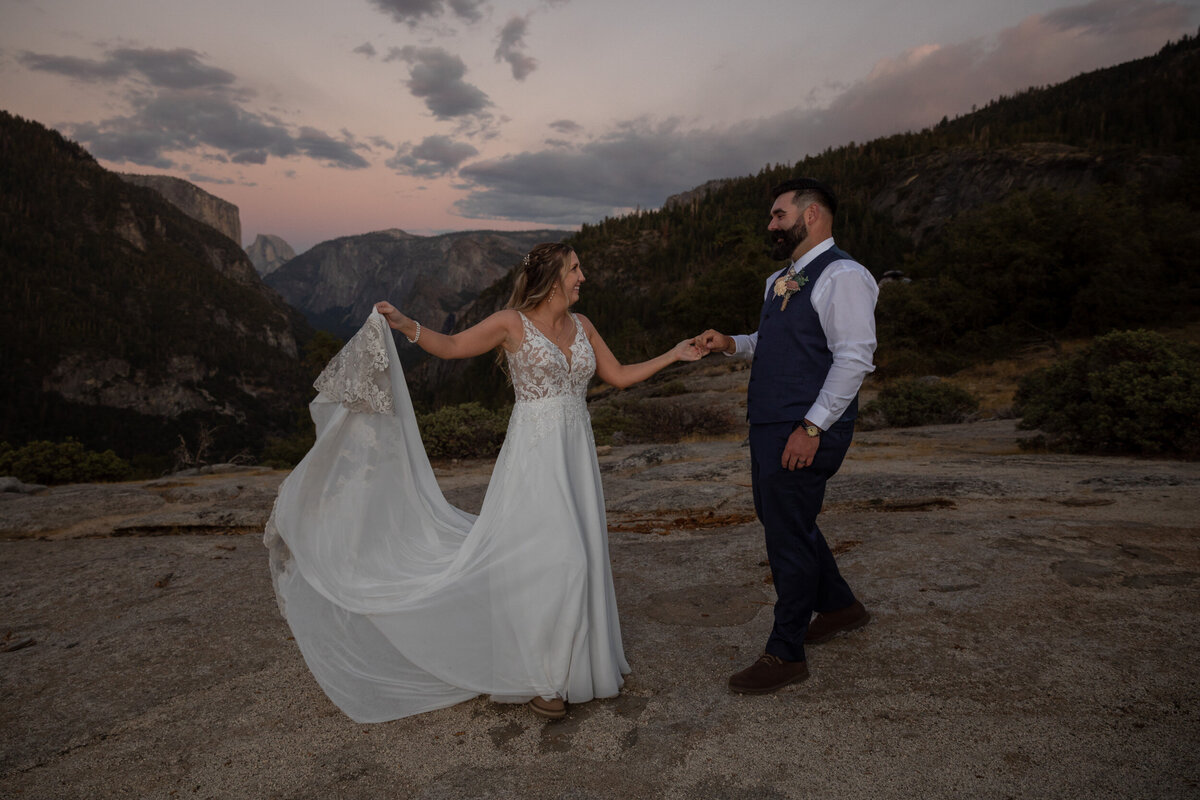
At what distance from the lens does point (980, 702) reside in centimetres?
293

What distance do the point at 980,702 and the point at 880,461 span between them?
6.76 metres

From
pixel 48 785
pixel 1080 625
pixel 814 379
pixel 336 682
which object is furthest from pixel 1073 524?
pixel 48 785

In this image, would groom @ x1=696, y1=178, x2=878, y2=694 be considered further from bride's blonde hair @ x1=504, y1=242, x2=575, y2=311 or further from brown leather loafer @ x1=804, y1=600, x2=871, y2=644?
bride's blonde hair @ x1=504, y1=242, x2=575, y2=311

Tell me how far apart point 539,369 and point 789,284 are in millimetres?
1384

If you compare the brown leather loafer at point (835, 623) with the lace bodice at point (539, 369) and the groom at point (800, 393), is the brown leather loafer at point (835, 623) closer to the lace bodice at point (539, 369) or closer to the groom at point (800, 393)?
the groom at point (800, 393)

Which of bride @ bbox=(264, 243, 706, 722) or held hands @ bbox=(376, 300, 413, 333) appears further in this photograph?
held hands @ bbox=(376, 300, 413, 333)

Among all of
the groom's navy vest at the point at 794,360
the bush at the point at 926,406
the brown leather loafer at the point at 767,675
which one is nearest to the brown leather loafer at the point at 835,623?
the brown leather loafer at the point at 767,675

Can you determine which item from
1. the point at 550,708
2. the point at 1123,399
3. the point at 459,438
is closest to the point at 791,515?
the point at 550,708

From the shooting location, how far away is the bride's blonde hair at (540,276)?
11.8 feet

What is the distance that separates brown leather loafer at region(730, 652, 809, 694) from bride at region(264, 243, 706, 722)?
0.63m

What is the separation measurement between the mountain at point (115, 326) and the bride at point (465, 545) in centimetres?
9993

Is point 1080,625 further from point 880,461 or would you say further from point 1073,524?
point 880,461

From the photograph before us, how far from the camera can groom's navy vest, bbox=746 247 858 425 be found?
10.3 feet

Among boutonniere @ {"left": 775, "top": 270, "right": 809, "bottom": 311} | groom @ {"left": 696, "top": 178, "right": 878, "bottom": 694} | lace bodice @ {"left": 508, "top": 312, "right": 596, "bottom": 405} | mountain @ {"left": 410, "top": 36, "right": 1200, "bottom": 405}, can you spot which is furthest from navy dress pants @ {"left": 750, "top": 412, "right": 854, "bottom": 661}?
mountain @ {"left": 410, "top": 36, "right": 1200, "bottom": 405}
